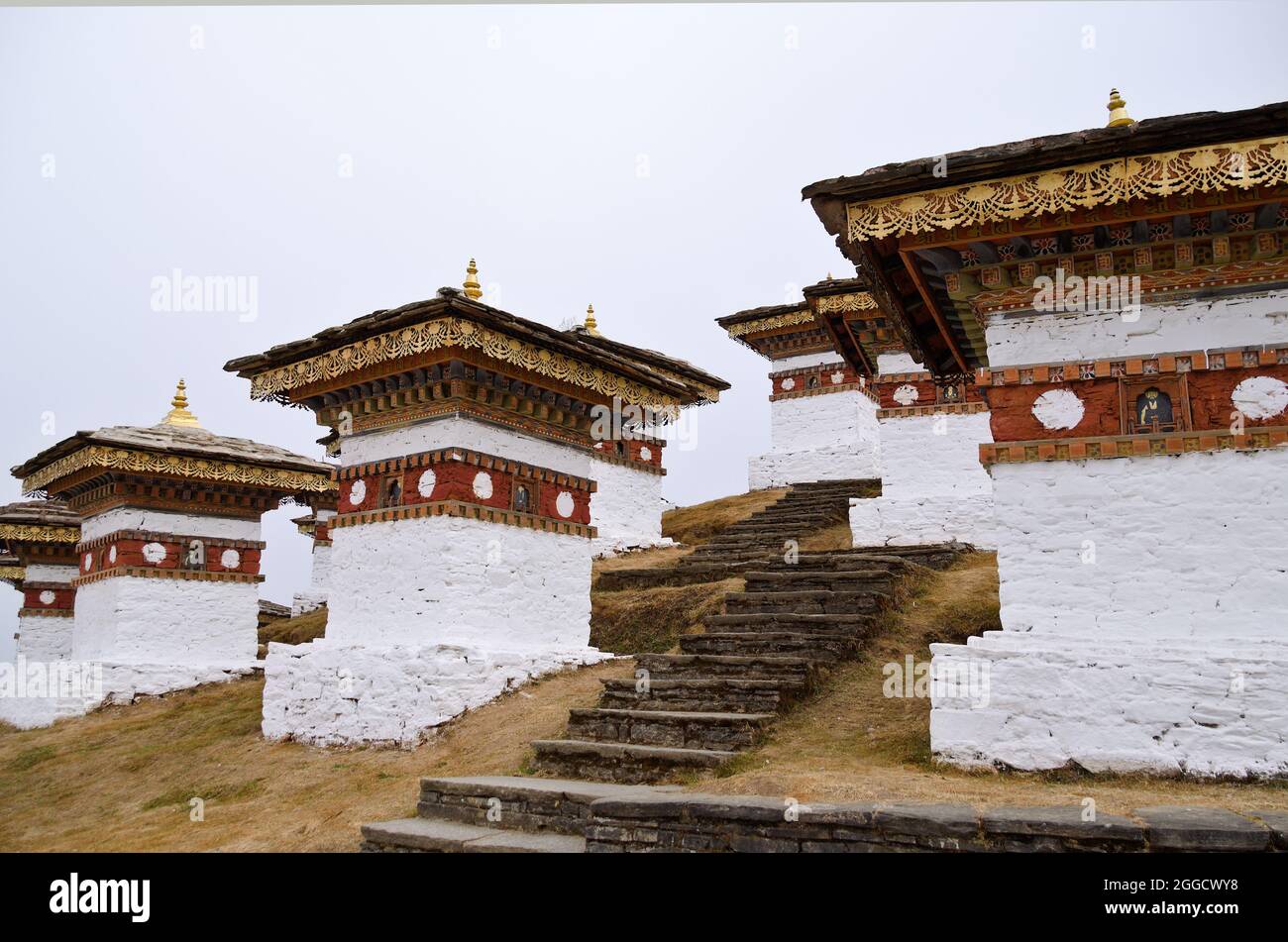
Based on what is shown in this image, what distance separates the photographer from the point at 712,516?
21.2m

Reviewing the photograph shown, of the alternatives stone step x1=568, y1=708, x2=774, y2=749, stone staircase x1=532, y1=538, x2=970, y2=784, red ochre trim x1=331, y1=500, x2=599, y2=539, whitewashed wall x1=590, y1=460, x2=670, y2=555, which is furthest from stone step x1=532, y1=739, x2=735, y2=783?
whitewashed wall x1=590, y1=460, x2=670, y2=555

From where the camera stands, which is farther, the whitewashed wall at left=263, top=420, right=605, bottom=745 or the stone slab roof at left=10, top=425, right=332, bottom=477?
the stone slab roof at left=10, top=425, right=332, bottom=477

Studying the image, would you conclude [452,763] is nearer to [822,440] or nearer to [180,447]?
[180,447]

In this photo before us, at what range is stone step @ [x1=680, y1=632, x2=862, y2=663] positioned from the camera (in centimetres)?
838

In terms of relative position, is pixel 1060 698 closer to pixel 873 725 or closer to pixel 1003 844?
pixel 873 725

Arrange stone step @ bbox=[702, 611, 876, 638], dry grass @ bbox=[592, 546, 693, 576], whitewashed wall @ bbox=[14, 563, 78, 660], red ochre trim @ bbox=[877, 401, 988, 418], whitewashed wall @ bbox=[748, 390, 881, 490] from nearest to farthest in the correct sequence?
1. stone step @ bbox=[702, 611, 876, 638]
2. red ochre trim @ bbox=[877, 401, 988, 418]
3. dry grass @ bbox=[592, 546, 693, 576]
4. whitewashed wall @ bbox=[14, 563, 78, 660]
5. whitewashed wall @ bbox=[748, 390, 881, 490]

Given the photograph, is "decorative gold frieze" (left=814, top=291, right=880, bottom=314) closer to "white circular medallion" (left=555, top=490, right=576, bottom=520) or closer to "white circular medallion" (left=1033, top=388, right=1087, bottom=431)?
"white circular medallion" (left=555, top=490, right=576, bottom=520)

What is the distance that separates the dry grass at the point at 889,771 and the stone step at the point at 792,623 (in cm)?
23

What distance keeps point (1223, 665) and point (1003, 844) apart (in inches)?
92.1

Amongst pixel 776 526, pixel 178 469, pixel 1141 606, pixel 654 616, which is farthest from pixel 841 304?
pixel 178 469

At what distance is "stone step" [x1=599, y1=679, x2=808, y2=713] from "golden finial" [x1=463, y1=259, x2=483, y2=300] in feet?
16.6
